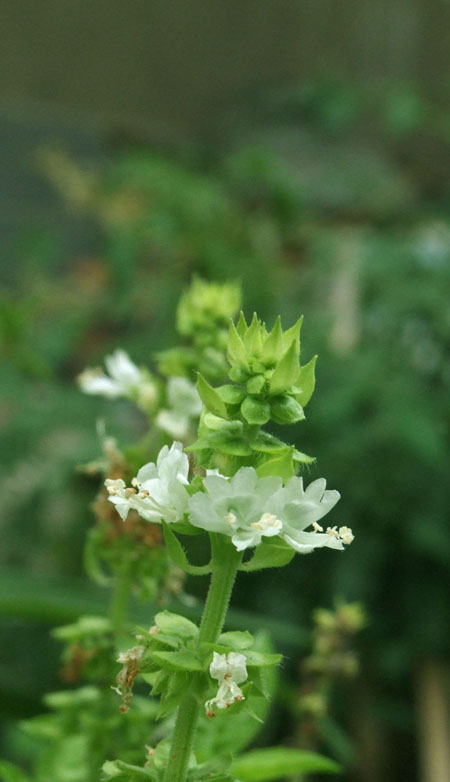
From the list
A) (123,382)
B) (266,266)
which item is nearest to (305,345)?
(123,382)

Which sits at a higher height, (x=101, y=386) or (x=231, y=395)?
(x=101, y=386)

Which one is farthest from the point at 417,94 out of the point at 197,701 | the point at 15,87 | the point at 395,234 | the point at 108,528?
the point at 197,701

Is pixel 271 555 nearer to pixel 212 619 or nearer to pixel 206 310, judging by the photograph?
pixel 212 619

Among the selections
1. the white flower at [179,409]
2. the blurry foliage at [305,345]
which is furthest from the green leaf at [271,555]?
the blurry foliage at [305,345]

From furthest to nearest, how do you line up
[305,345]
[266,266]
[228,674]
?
[266,266] → [305,345] → [228,674]

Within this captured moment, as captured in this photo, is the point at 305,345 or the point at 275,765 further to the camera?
the point at 305,345

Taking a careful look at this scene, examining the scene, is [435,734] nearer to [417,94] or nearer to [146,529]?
[146,529]

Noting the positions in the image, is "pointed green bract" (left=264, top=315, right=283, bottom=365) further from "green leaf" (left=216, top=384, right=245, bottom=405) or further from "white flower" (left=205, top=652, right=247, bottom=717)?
"white flower" (left=205, top=652, right=247, bottom=717)

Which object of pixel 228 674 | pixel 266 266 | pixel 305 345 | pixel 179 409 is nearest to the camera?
pixel 228 674

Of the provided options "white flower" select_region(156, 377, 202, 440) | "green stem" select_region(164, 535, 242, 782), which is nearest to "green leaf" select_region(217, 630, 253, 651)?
"green stem" select_region(164, 535, 242, 782)
